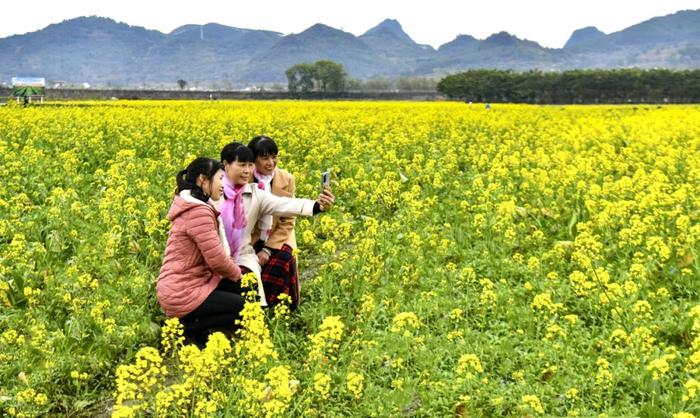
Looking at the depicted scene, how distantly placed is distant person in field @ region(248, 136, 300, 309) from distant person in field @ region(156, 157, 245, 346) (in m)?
0.62

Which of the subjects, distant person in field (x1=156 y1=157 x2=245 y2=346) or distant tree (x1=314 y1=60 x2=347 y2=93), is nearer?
distant person in field (x1=156 y1=157 x2=245 y2=346)

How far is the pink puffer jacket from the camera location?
187 inches

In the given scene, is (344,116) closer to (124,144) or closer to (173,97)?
(124,144)

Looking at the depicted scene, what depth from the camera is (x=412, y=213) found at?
7730 mm

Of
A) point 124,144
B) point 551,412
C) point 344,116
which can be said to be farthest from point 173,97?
point 551,412

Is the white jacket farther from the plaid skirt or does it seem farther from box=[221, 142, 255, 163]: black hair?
box=[221, 142, 255, 163]: black hair

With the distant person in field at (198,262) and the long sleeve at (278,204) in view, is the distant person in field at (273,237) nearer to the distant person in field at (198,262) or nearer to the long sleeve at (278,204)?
the long sleeve at (278,204)

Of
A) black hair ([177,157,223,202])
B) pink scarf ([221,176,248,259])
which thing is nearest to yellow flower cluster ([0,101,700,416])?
pink scarf ([221,176,248,259])

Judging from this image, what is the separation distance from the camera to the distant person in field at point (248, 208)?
5.20 metres

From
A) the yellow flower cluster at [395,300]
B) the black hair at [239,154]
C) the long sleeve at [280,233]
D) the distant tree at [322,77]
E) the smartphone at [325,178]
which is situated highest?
the distant tree at [322,77]

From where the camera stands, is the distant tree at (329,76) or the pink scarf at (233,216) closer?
the pink scarf at (233,216)

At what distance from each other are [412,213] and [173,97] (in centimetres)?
7798

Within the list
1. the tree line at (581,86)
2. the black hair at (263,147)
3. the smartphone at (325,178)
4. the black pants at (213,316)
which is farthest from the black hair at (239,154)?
the tree line at (581,86)

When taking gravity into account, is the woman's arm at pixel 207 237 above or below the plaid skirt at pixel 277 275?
above
